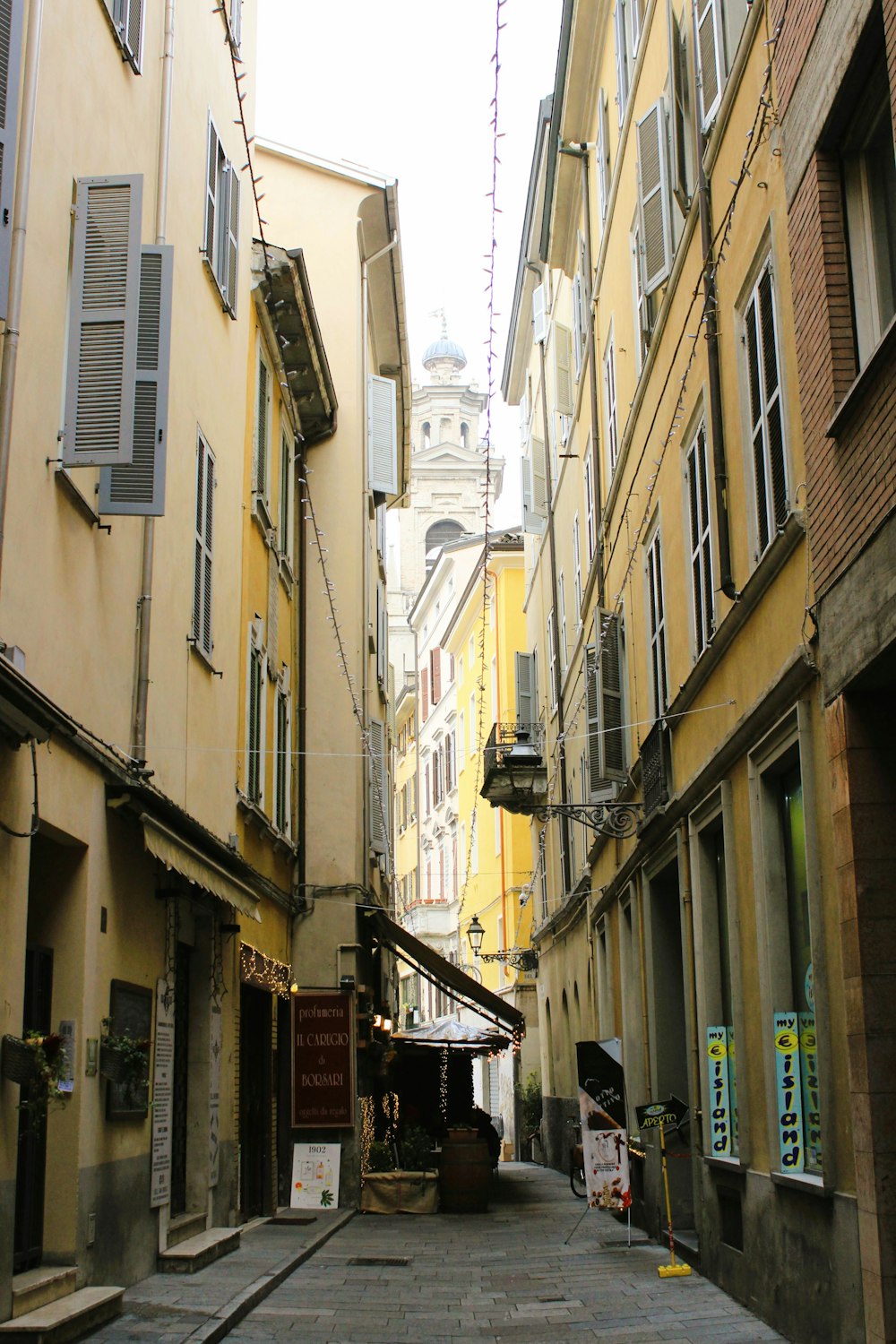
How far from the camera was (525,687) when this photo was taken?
104 feet

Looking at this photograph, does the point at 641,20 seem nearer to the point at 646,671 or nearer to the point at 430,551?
the point at 646,671

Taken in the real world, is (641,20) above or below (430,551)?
below

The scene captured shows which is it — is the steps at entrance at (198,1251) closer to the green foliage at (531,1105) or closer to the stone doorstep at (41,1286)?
the stone doorstep at (41,1286)

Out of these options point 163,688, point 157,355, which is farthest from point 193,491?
point 157,355

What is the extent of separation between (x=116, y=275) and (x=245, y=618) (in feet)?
22.6

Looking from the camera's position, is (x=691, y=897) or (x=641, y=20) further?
(x=641, y=20)

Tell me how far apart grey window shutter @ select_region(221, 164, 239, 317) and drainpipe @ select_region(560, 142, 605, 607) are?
19.0ft

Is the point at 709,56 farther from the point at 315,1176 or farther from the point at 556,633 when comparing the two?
the point at 556,633

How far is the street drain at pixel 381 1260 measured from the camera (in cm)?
1384

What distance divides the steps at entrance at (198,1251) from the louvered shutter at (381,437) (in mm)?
13264

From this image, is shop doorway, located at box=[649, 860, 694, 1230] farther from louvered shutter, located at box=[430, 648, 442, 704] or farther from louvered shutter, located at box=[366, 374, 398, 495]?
louvered shutter, located at box=[430, 648, 442, 704]

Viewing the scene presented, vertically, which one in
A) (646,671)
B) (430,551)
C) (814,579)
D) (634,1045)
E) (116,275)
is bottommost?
(634,1045)

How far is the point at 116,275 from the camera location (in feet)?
30.9

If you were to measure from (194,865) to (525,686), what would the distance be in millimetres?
21185
